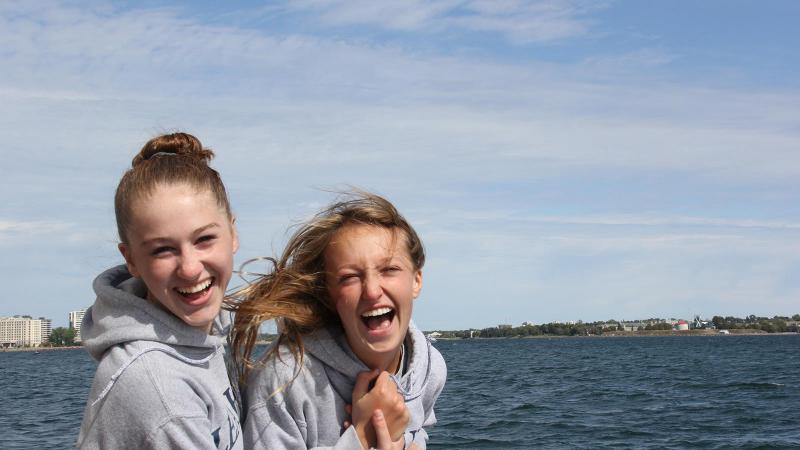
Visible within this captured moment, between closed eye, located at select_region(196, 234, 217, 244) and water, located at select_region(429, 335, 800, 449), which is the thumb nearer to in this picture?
closed eye, located at select_region(196, 234, 217, 244)

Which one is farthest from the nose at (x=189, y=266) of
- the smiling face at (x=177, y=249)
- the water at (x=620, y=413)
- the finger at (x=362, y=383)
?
the water at (x=620, y=413)

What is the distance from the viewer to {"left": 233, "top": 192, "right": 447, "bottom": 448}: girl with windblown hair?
3.27m

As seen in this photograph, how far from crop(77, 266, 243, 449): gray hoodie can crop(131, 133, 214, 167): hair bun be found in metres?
0.41

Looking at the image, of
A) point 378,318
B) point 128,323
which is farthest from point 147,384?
point 378,318

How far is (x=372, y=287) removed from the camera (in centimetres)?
335

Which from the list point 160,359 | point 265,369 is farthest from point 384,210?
point 160,359

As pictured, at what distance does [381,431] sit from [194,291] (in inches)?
35.4

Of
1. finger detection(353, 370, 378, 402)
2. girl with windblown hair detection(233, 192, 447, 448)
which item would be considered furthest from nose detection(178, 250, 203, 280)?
finger detection(353, 370, 378, 402)

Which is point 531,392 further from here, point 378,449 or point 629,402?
point 378,449

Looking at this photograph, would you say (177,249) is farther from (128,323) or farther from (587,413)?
(587,413)

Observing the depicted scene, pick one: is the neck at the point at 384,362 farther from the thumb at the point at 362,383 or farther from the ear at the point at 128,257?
the ear at the point at 128,257

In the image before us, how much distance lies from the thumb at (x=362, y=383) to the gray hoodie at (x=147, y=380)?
1.78 ft

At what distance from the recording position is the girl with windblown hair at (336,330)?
3.27m

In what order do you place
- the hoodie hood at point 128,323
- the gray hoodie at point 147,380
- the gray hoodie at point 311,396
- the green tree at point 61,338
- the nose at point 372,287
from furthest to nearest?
the green tree at point 61,338 → the nose at point 372,287 → the gray hoodie at point 311,396 → the hoodie hood at point 128,323 → the gray hoodie at point 147,380
